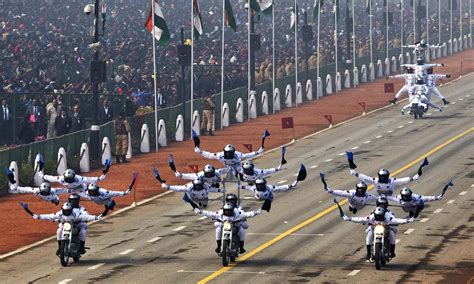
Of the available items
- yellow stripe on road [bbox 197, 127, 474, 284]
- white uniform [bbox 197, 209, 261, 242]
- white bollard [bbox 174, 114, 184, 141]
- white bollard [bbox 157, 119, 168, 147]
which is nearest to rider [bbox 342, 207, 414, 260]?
white uniform [bbox 197, 209, 261, 242]

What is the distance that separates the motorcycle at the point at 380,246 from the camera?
37.8m

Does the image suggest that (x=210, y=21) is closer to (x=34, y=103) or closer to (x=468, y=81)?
(x=468, y=81)

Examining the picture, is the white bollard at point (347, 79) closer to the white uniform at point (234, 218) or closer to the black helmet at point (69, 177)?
the black helmet at point (69, 177)

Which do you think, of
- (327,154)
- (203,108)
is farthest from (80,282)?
(203,108)

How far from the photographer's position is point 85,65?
275 ft

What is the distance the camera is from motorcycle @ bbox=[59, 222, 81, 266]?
38.3 meters

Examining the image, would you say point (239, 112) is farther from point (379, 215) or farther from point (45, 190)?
point (379, 215)

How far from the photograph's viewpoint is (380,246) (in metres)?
37.8

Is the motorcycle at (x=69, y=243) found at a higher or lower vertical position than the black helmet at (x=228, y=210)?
lower

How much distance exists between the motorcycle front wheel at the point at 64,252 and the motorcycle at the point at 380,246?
23.2 ft

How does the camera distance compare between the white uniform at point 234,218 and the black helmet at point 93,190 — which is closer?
the white uniform at point 234,218

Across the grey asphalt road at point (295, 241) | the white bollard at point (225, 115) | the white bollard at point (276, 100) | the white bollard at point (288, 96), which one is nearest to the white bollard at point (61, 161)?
the grey asphalt road at point (295, 241)

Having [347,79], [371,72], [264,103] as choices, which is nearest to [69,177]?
[264,103]

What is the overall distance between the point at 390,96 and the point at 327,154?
21.8 metres
